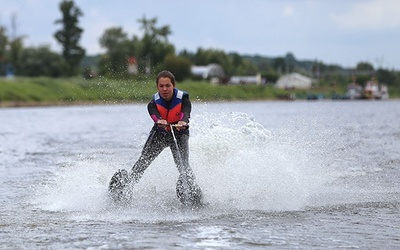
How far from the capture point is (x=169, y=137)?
11.7 meters

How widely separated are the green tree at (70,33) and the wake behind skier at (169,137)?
109m

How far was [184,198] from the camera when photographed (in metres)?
11.3

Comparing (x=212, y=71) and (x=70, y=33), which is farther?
(x=212, y=71)

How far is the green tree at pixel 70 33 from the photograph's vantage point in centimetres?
12012

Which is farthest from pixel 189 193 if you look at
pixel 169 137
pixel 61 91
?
pixel 61 91

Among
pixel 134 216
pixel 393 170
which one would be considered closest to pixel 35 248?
pixel 134 216

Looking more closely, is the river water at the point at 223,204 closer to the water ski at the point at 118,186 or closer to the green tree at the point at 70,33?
the water ski at the point at 118,186

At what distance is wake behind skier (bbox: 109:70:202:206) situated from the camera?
11.3m

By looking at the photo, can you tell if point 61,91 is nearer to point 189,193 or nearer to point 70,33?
point 70,33

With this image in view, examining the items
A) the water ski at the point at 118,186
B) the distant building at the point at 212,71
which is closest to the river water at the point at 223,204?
the water ski at the point at 118,186

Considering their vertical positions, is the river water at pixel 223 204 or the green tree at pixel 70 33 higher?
the green tree at pixel 70 33

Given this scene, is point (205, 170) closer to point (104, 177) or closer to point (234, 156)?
point (234, 156)

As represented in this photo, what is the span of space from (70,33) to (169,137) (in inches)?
4402

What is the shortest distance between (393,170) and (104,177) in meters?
7.25
